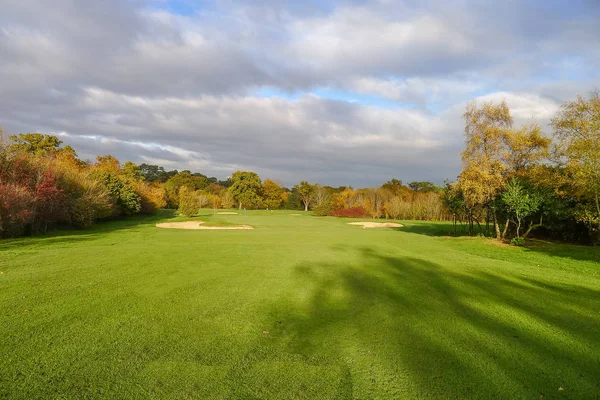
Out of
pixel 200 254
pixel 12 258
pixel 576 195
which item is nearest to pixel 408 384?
pixel 200 254

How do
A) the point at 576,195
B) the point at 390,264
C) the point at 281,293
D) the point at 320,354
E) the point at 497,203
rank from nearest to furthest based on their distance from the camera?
the point at 320,354 < the point at 281,293 < the point at 390,264 < the point at 576,195 < the point at 497,203

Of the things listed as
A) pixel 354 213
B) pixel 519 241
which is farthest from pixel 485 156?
pixel 354 213

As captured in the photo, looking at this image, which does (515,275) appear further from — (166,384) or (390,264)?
(166,384)

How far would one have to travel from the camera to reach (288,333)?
532 centimetres

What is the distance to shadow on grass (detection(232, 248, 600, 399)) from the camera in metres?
3.91

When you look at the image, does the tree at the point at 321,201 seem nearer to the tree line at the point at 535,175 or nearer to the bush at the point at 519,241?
the tree line at the point at 535,175

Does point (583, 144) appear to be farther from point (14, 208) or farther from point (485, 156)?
point (14, 208)

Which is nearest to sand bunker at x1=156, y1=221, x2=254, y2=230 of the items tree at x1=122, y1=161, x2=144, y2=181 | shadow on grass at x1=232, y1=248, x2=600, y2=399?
shadow on grass at x1=232, y1=248, x2=600, y2=399

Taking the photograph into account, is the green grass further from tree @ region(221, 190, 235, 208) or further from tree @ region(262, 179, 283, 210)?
tree @ region(262, 179, 283, 210)

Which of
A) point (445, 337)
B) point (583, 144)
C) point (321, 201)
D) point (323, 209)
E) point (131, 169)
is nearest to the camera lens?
point (445, 337)

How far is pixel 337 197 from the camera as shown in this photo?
236ft

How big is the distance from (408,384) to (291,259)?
28.2 feet

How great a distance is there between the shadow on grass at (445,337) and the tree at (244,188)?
6701 centimetres

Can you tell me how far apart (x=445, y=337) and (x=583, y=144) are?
16.2 m
